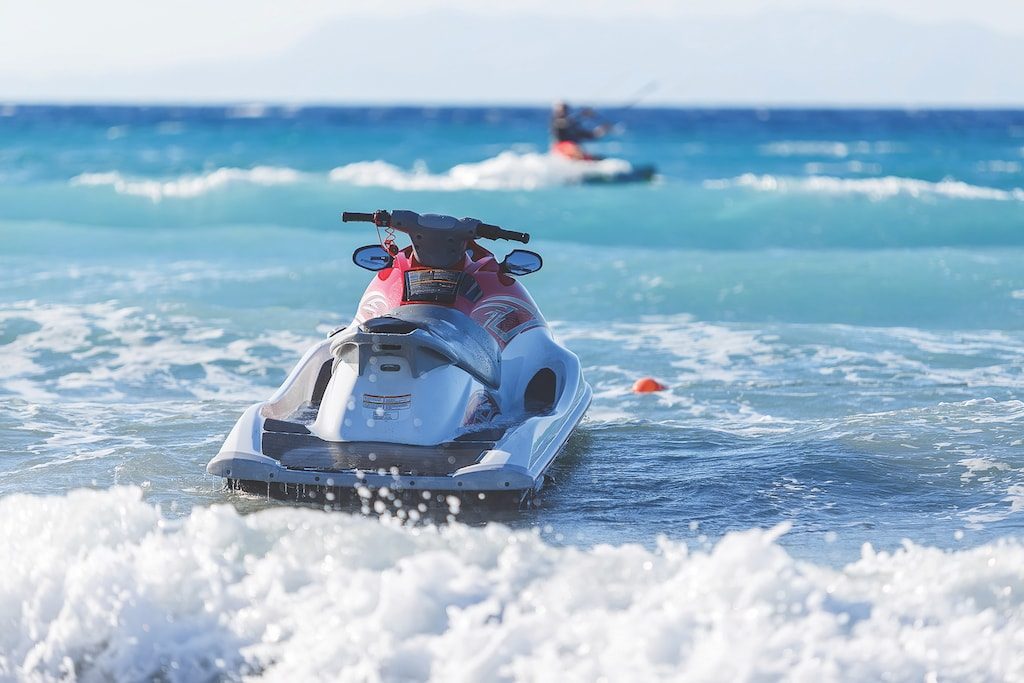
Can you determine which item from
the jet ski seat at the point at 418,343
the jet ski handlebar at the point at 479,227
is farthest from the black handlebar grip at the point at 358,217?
the jet ski seat at the point at 418,343

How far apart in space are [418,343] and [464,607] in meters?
1.85

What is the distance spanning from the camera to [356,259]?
827 cm

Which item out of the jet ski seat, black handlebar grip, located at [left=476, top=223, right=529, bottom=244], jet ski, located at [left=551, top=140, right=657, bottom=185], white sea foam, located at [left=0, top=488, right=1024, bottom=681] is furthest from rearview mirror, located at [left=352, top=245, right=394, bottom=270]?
jet ski, located at [left=551, top=140, right=657, bottom=185]

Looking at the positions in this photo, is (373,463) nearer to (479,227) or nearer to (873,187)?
A: (479,227)

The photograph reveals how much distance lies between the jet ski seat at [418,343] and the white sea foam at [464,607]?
3.53 ft

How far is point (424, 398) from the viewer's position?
22.8 ft

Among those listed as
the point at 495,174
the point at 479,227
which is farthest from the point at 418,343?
the point at 495,174

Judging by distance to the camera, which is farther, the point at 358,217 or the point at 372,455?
the point at 358,217

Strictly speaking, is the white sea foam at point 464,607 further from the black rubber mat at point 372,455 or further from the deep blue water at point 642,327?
the deep blue water at point 642,327

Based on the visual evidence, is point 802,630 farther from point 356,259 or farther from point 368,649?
point 356,259

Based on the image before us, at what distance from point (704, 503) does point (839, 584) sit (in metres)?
1.85

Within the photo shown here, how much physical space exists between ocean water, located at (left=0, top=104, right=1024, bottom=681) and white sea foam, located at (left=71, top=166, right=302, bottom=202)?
7581 mm

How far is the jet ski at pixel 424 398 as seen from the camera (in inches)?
266

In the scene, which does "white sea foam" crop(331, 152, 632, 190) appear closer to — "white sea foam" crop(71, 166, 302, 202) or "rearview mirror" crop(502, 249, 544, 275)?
"white sea foam" crop(71, 166, 302, 202)
